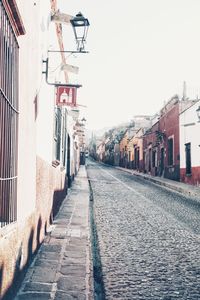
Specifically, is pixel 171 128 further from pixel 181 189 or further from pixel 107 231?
pixel 107 231

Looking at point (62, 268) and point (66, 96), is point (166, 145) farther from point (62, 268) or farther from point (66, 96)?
point (62, 268)

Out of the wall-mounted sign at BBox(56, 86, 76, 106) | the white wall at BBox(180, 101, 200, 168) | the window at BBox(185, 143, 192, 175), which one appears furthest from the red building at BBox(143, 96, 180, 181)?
the wall-mounted sign at BBox(56, 86, 76, 106)

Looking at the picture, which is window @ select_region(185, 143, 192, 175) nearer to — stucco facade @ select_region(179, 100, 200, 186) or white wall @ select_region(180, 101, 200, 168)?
stucco facade @ select_region(179, 100, 200, 186)

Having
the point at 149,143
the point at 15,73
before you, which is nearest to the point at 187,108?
the point at 149,143

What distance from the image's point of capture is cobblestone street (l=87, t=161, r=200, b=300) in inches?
161

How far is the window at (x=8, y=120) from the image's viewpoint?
312 centimetres

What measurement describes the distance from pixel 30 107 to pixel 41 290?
7.10ft

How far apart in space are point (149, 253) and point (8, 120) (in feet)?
10.7

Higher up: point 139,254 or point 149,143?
point 149,143

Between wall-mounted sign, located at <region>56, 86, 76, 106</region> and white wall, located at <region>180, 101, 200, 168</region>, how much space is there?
11.9m

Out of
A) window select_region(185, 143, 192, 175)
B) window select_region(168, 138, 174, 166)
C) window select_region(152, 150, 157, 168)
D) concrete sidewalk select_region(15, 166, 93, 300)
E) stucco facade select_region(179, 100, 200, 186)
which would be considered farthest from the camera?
window select_region(152, 150, 157, 168)

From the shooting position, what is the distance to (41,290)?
3736 mm

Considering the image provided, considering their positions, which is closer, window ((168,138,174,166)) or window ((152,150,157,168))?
window ((168,138,174,166))

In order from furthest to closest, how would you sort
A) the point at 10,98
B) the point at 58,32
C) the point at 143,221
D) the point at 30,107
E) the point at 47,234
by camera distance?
the point at 58,32
the point at 143,221
the point at 47,234
the point at 30,107
the point at 10,98
